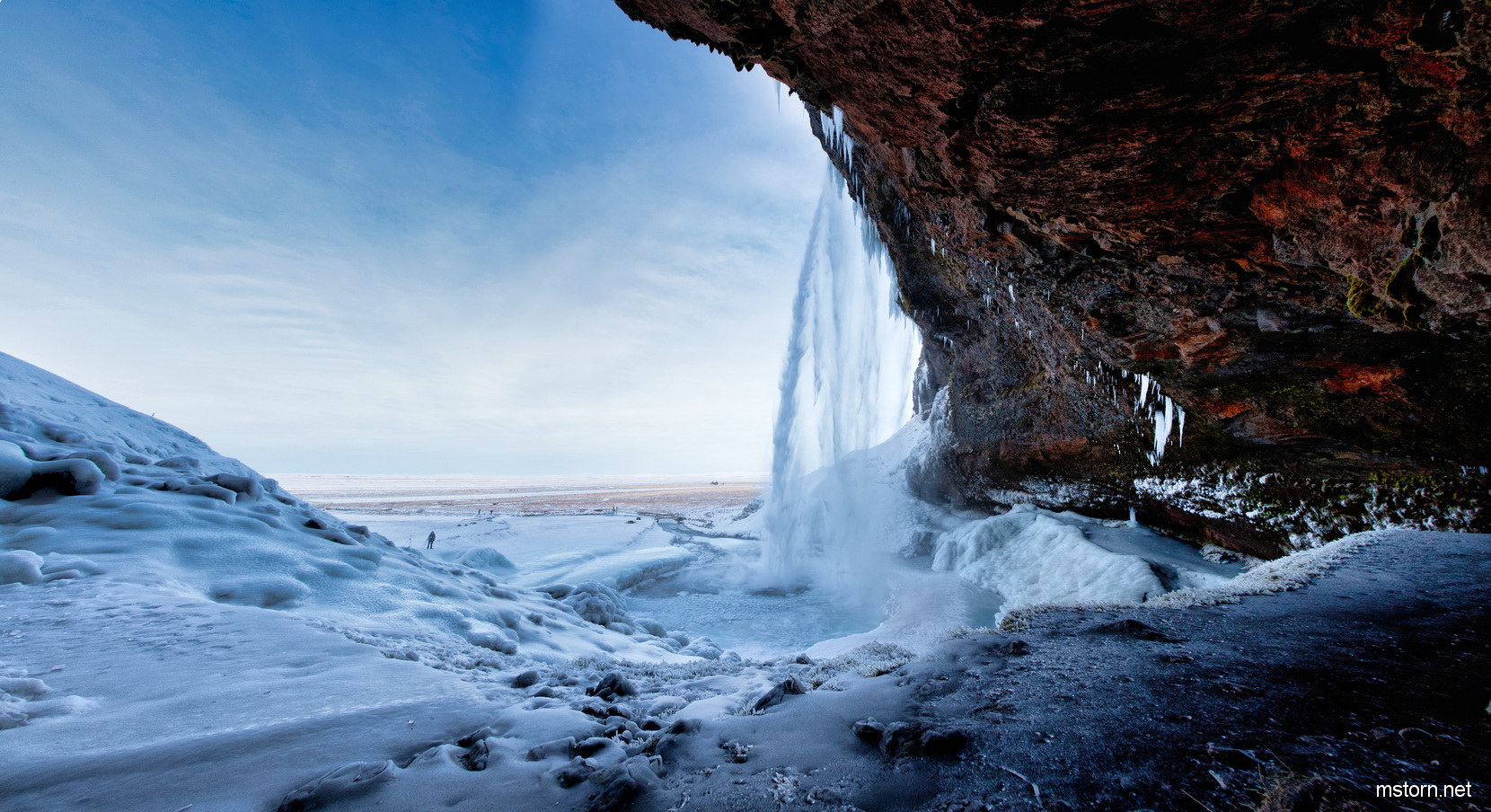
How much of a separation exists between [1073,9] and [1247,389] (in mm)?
6506

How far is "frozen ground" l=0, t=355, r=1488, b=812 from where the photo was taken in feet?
7.14

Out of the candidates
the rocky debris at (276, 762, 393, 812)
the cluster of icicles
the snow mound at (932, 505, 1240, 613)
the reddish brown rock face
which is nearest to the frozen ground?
the rocky debris at (276, 762, 393, 812)

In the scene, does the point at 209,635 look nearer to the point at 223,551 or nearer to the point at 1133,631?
the point at 223,551

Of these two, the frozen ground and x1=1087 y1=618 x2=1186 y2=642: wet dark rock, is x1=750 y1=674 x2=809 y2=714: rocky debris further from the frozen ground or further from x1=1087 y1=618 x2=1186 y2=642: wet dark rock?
x1=1087 y1=618 x2=1186 y2=642: wet dark rock

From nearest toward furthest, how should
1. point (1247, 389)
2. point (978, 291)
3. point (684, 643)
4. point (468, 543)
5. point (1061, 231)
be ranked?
point (1061, 231), point (1247, 389), point (684, 643), point (978, 291), point (468, 543)

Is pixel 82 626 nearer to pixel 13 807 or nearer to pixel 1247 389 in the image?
pixel 13 807

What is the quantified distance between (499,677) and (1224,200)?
25.8 ft

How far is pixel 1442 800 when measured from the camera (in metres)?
1.78

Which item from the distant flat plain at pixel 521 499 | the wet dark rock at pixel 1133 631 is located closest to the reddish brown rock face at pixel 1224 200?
the wet dark rock at pixel 1133 631

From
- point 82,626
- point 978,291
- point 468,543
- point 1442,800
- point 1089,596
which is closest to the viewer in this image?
point 1442,800

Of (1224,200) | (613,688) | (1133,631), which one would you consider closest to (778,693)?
(613,688)

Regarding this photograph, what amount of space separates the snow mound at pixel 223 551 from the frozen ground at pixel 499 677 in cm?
3

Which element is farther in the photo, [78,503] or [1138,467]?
[1138,467]

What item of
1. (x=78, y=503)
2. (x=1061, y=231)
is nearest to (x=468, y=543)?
(x=78, y=503)
